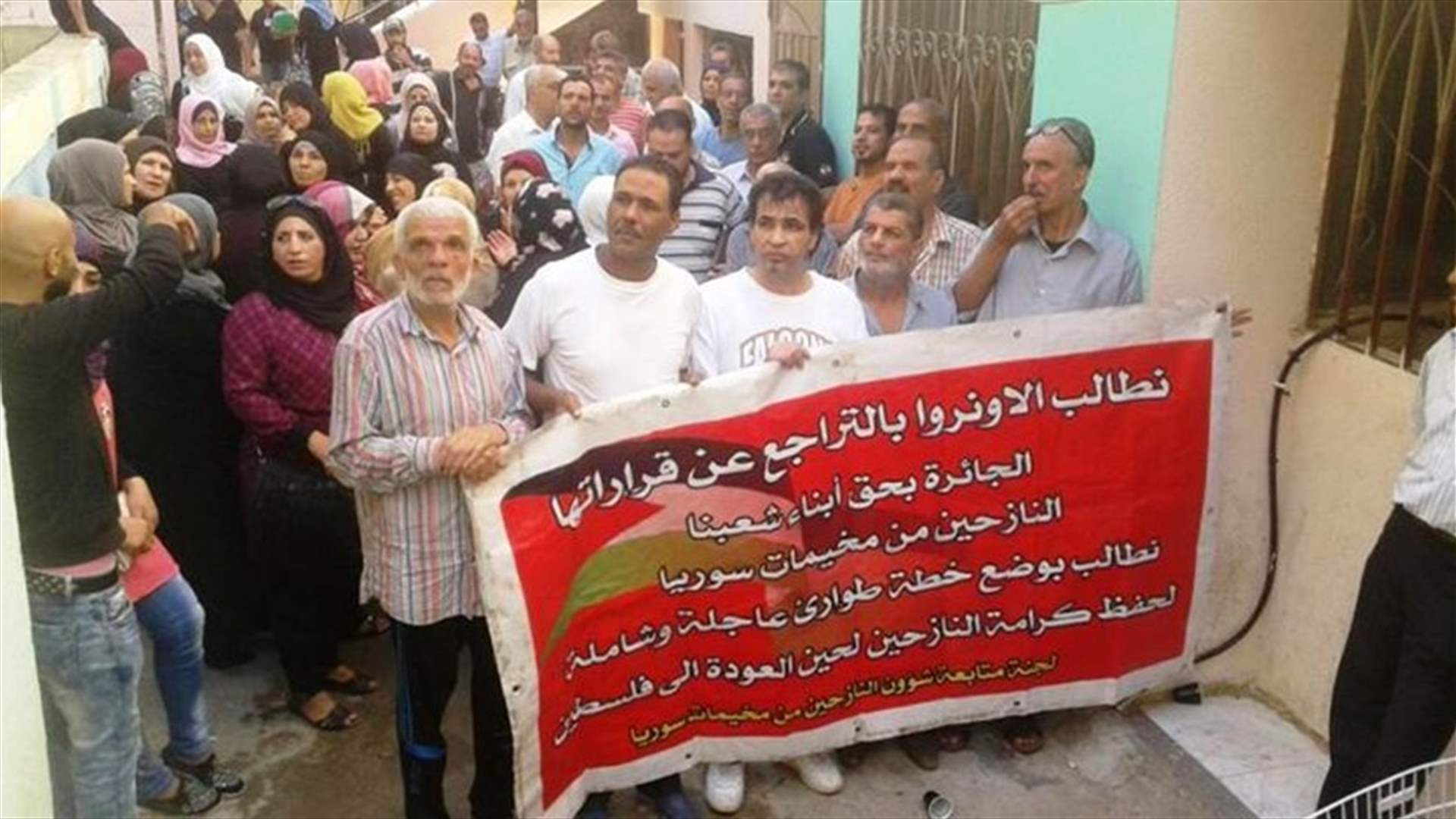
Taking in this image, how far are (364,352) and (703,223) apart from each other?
2.31 m

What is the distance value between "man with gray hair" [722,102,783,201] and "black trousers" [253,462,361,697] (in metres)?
2.61

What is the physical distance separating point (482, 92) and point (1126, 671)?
26.9ft

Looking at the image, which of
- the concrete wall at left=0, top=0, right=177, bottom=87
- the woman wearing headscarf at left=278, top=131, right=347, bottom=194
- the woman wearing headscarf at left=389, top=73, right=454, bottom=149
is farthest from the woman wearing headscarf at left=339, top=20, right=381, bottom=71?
the woman wearing headscarf at left=278, top=131, right=347, bottom=194

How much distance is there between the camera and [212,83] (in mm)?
9320

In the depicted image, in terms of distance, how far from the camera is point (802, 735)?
4035mm

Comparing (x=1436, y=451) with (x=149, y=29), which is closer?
(x=1436, y=451)

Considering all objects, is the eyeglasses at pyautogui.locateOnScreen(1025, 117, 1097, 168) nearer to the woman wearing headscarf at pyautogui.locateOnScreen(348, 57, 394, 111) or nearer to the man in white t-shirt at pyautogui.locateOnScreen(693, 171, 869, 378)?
the man in white t-shirt at pyautogui.locateOnScreen(693, 171, 869, 378)

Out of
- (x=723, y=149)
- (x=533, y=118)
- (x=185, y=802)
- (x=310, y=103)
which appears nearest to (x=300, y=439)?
(x=185, y=802)

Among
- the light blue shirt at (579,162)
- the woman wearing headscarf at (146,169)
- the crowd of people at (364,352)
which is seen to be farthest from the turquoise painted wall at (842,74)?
the woman wearing headscarf at (146,169)

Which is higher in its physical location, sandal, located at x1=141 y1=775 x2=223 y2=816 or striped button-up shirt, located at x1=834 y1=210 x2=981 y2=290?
striped button-up shirt, located at x1=834 y1=210 x2=981 y2=290

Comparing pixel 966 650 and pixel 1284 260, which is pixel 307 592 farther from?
pixel 1284 260

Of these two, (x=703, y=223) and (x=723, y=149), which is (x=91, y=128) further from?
(x=723, y=149)

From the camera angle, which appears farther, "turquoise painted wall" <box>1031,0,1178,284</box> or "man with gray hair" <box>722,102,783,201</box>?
"man with gray hair" <box>722,102,783,201</box>

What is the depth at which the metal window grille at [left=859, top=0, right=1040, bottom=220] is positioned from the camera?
5672 mm
